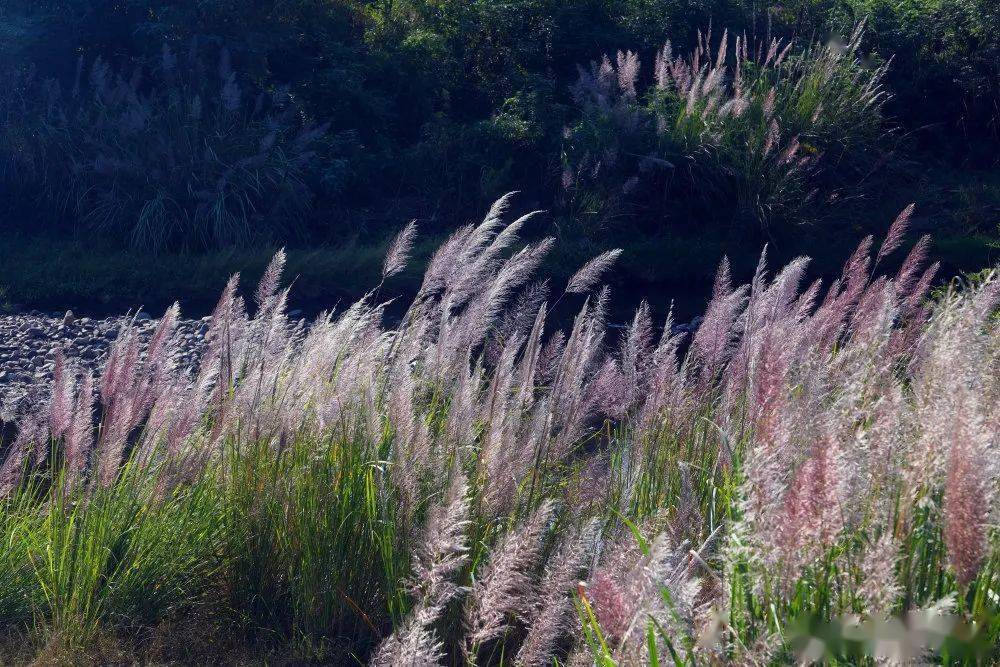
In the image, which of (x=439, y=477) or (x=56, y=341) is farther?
(x=56, y=341)

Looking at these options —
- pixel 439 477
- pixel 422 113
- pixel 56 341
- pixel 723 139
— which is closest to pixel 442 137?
pixel 422 113

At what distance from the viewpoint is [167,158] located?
448 inches

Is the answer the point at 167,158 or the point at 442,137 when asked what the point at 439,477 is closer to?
the point at 167,158

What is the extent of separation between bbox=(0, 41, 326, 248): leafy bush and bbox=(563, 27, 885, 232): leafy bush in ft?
11.2

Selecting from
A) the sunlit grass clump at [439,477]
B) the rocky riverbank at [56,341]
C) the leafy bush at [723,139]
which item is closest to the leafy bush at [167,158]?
the rocky riverbank at [56,341]

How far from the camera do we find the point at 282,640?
3.50m

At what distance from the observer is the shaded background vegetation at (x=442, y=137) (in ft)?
34.4

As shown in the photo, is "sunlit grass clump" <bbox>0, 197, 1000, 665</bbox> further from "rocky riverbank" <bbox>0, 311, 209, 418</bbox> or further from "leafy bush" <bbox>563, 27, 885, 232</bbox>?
"leafy bush" <bbox>563, 27, 885, 232</bbox>

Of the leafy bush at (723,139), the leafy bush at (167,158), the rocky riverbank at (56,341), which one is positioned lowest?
the rocky riverbank at (56,341)

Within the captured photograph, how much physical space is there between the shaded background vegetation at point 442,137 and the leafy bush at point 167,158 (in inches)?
1.3

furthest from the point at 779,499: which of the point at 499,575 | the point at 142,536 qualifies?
the point at 142,536

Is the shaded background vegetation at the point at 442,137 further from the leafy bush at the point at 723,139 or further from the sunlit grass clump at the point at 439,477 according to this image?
the sunlit grass clump at the point at 439,477

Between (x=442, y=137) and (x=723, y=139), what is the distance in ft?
11.8

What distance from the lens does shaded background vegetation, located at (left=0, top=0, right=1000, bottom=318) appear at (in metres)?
10.5
